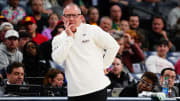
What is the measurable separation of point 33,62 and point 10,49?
467 mm

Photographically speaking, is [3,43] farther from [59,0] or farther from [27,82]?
[59,0]

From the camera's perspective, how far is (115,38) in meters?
9.20

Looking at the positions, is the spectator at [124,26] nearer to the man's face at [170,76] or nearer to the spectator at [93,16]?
the spectator at [93,16]

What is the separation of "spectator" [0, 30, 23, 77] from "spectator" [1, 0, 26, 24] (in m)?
1.92

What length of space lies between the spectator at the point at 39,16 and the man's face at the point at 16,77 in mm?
3150

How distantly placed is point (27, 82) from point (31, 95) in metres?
0.87

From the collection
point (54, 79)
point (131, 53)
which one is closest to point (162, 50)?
point (131, 53)

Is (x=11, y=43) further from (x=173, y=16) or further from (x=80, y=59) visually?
(x=173, y=16)

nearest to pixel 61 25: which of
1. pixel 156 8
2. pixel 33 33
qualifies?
pixel 33 33

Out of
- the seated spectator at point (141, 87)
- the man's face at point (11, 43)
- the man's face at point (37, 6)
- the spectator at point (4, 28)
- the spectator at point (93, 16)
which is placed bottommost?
→ the seated spectator at point (141, 87)

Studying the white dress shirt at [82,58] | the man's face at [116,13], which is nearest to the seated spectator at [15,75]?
the white dress shirt at [82,58]

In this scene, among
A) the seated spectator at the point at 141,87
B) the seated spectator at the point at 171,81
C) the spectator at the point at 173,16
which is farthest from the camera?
the spectator at the point at 173,16

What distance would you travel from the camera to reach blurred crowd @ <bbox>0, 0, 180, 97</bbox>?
23.3 ft

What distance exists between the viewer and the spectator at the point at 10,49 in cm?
771
